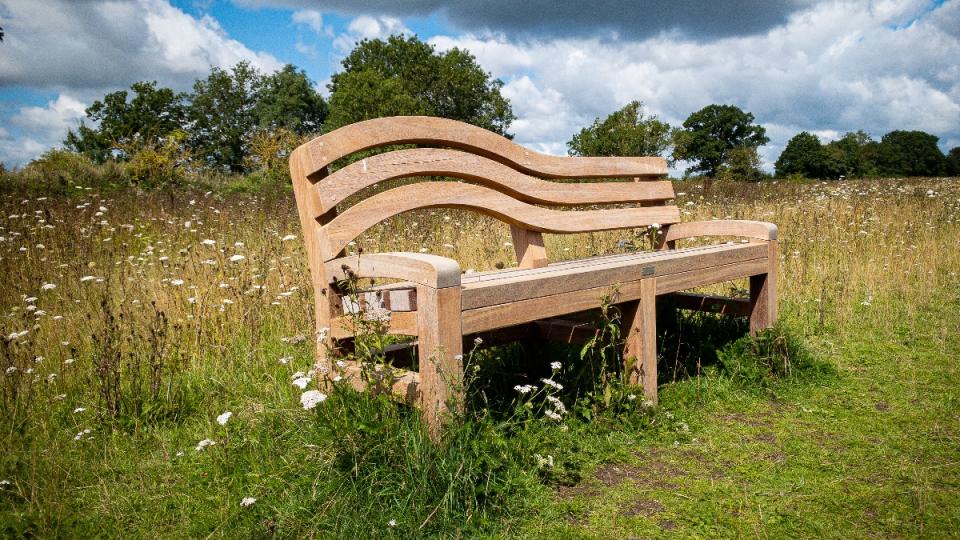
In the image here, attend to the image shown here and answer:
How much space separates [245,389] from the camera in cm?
320

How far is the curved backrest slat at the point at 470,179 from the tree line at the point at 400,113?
2131cm

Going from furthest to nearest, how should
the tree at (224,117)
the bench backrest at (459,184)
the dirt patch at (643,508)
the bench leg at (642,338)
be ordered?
the tree at (224,117) < the bench leg at (642,338) < the bench backrest at (459,184) < the dirt patch at (643,508)

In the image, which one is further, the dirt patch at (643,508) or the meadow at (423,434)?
the dirt patch at (643,508)

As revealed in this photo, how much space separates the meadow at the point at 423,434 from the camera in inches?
85.0

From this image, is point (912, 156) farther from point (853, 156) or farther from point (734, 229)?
→ point (734, 229)

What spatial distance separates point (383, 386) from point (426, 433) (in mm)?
218

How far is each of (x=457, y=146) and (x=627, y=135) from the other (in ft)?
132

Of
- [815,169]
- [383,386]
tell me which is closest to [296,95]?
[815,169]

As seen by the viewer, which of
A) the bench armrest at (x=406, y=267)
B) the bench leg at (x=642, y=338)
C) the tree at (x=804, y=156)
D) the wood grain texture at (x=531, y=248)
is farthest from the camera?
the tree at (x=804, y=156)

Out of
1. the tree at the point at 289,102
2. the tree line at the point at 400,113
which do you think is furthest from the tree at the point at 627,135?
Result: the tree at the point at 289,102

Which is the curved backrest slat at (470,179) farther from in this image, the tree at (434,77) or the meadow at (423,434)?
the tree at (434,77)

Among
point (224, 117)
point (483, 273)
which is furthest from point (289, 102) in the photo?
point (483, 273)

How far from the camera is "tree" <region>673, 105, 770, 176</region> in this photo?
62.2 m

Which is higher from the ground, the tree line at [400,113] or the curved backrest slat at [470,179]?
the tree line at [400,113]
